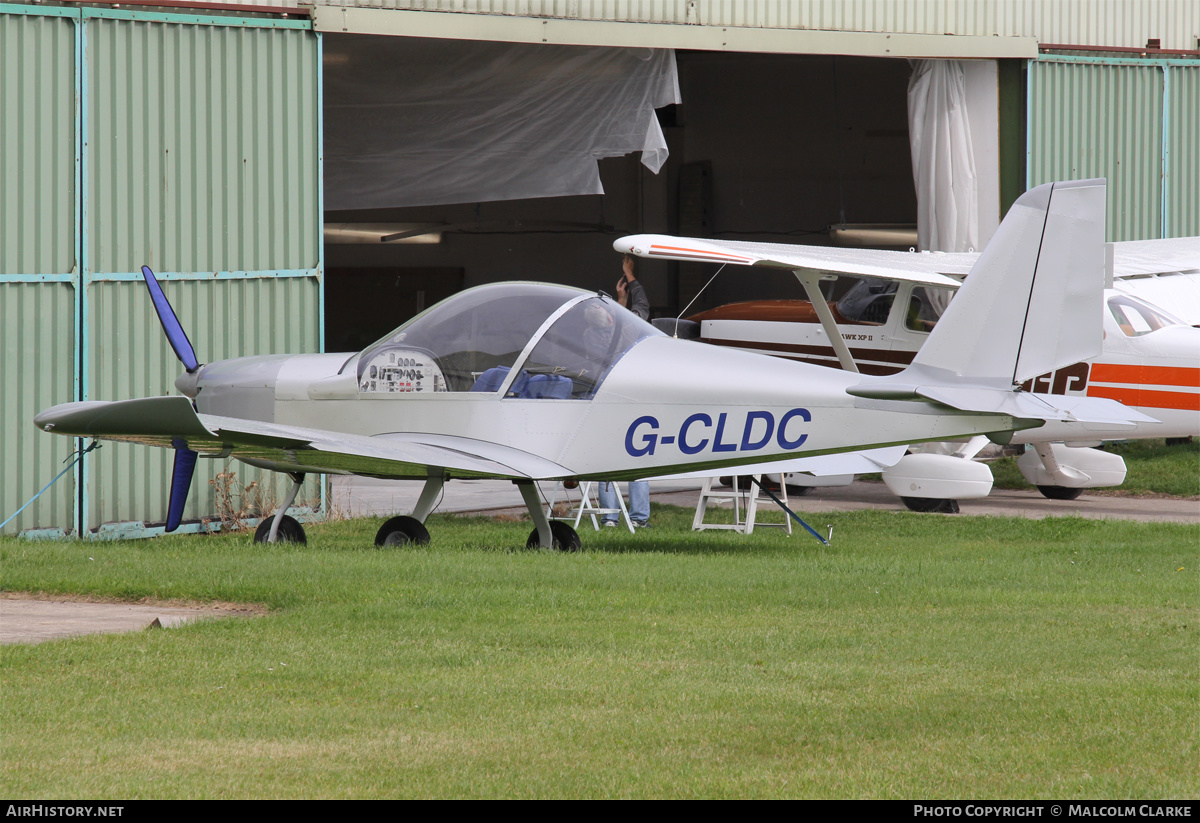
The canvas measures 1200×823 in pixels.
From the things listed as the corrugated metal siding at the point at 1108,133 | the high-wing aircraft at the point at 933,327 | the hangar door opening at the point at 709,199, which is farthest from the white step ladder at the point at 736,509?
the hangar door opening at the point at 709,199

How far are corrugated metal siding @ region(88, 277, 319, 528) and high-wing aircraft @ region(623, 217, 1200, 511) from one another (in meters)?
3.13

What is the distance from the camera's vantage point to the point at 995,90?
16344mm

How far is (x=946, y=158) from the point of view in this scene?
640 inches

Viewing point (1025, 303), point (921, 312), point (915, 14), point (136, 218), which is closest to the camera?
point (1025, 303)

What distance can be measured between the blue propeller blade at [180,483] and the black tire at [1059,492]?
8.84 metres

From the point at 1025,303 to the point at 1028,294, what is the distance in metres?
0.06

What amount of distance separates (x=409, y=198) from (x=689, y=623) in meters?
9.73

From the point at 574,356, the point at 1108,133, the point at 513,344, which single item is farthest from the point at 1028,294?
the point at 1108,133

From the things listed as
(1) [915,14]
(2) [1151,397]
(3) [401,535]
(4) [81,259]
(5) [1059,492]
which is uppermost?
(1) [915,14]

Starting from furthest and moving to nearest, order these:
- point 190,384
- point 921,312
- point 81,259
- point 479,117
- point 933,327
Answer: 1. point 479,117
2. point 921,312
3. point 933,327
4. point 81,259
5. point 190,384

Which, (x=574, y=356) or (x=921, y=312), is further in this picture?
(x=921, y=312)

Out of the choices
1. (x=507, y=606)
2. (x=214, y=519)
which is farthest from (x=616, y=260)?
(x=507, y=606)

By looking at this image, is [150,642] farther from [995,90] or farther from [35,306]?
[995,90]

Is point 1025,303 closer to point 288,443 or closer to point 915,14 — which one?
point 288,443
